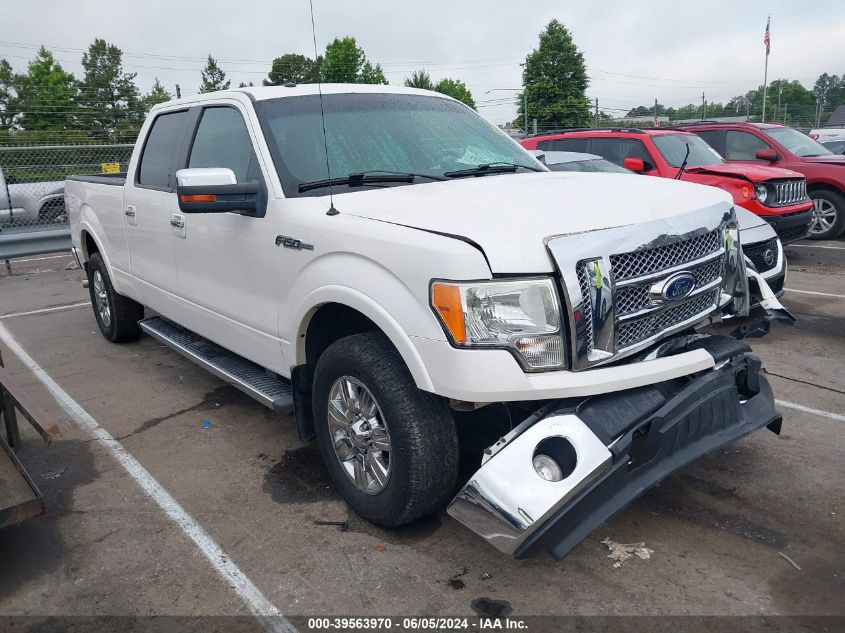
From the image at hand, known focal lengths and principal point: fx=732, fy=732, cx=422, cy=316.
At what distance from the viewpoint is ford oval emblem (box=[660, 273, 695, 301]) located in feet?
9.66

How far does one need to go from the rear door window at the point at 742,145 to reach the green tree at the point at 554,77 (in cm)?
5086

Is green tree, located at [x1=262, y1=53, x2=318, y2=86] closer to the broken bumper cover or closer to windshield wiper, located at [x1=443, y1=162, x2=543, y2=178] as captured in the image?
windshield wiper, located at [x1=443, y1=162, x2=543, y2=178]

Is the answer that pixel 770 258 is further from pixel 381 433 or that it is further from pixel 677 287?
pixel 381 433

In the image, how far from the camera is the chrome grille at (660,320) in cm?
287

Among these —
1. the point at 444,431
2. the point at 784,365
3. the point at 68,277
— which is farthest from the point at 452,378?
the point at 68,277

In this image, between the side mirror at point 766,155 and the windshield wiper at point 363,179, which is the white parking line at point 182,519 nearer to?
the windshield wiper at point 363,179

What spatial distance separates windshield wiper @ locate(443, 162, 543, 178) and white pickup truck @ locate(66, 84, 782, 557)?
1 cm

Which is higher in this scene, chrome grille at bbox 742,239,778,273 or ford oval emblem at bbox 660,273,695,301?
ford oval emblem at bbox 660,273,695,301

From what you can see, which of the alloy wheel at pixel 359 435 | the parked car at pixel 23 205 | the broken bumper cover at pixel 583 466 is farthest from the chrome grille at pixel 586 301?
the parked car at pixel 23 205

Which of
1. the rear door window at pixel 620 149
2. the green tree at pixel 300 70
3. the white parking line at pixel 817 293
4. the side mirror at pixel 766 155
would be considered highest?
the green tree at pixel 300 70

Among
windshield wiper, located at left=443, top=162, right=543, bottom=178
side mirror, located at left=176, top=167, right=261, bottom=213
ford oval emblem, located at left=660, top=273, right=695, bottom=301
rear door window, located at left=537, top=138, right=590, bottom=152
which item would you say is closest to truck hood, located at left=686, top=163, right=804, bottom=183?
rear door window, located at left=537, top=138, right=590, bottom=152

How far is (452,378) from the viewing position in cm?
272

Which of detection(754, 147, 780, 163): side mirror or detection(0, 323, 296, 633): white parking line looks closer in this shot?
detection(0, 323, 296, 633): white parking line

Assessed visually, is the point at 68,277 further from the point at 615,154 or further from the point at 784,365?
the point at 784,365
